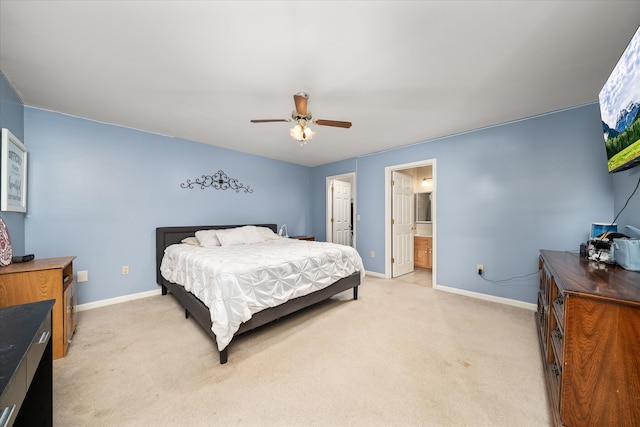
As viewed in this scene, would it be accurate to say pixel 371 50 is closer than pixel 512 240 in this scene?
Yes

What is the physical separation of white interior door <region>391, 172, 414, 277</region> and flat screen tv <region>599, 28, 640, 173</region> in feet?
9.00

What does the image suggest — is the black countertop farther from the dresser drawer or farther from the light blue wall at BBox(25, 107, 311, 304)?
the light blue wall at BBox(25, 107, 311, 304)

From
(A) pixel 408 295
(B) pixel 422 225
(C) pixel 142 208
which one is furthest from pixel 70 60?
(B) pixel 422 225

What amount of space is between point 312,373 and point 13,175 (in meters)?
3.23

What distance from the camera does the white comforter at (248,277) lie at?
188cm

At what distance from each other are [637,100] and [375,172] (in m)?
3.26

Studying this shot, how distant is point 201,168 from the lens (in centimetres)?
385

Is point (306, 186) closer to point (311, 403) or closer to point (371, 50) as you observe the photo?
point (371, 50)

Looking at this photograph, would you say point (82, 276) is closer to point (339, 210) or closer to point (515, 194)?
point (339, 210)

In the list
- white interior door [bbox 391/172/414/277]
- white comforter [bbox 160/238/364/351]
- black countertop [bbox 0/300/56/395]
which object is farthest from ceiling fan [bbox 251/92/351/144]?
white interior door [bbox 391/172/414/277]

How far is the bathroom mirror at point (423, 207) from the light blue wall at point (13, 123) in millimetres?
5970

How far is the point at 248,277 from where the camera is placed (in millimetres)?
2020

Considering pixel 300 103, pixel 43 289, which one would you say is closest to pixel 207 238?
pixel 43 289

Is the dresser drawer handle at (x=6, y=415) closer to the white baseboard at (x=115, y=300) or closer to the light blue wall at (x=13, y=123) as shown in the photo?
the light blue wall at (x=13, y=123)
